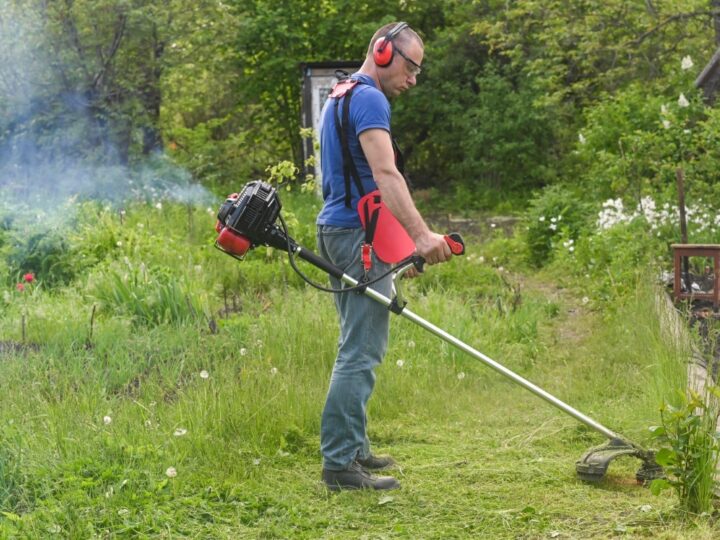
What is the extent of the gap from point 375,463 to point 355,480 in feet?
1.01

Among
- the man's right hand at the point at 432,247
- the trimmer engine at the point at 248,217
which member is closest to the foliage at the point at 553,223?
the man's right hand at the point at 432,247

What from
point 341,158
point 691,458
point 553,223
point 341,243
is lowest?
point 691,458

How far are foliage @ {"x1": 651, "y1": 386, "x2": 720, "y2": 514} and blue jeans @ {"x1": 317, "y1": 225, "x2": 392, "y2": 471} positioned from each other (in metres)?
1.12

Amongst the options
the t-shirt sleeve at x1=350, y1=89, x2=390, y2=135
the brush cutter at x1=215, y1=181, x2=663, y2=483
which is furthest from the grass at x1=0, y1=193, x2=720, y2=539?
the t-shirt sleeve at x1=350, y1=89, x2=390, y2=135

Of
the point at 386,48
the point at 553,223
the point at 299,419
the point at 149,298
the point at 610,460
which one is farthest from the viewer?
the point at 553,223

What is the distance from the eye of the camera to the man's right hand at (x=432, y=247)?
4.21 meters

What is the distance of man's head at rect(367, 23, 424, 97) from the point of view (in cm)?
431

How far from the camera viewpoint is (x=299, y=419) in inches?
207

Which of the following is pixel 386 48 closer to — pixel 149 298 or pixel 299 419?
pixel 299 419

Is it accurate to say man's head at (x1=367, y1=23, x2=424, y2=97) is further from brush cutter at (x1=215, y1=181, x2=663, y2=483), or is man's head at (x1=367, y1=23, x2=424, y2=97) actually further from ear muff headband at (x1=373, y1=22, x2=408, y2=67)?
brush cutter at (x1=215, y1=181, x2=663, y2=483)

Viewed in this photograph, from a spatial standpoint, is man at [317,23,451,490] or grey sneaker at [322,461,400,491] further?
grey sneaker at [322,461,400,491]

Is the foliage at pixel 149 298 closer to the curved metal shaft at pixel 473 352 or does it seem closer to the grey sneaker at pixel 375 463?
the grey sneaker at pixel 375 463

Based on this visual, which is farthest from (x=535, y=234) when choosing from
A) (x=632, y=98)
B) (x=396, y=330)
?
(x=396, y=330)

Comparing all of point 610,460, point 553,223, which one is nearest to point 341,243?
point 610,460
